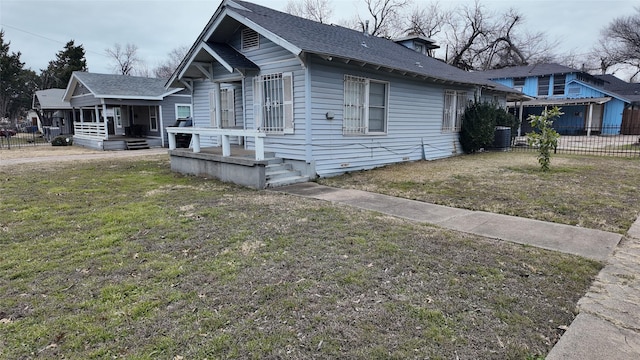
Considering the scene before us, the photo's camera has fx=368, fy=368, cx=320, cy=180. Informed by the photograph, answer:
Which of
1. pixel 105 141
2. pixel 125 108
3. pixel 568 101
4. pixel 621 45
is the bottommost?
pixel 105 141

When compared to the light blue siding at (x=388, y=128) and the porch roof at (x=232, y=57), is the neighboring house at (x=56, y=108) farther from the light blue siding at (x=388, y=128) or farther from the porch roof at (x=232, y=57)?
the light blue siding at (x=388, y=128)

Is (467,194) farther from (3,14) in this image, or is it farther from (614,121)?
(3,14)

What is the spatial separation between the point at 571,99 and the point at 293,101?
26.7 m

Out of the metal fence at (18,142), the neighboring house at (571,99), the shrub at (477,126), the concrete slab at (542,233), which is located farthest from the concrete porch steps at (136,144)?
the neighboring house at (571,99)

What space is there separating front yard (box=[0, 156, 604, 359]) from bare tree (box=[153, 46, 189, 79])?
60.3 metres

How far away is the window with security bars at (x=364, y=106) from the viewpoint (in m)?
9.83

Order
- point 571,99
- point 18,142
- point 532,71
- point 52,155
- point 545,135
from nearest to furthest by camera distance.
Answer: point 545,135 < point 52,155 < point 18,142 < point 571,99 < point 532,71

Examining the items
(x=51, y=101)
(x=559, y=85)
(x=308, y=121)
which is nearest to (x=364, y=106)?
(x=308, y=121)

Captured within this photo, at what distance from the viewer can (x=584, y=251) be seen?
13.6 ft

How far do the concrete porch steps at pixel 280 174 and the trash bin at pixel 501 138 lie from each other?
36.4 ft

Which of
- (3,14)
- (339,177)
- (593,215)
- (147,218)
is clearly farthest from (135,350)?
(3,14)

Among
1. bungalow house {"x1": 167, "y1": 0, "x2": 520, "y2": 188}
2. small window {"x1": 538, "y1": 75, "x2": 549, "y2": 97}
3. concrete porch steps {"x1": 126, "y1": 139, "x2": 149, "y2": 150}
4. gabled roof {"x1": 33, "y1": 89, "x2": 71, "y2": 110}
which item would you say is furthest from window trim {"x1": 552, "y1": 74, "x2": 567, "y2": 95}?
gabled roof {"x1": 33, "y1": 89, "x2": 71, "y2": 110}

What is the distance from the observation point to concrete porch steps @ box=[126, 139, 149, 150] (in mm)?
20922

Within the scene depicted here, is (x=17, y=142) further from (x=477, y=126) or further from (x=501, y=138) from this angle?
(x=501, y=138)
